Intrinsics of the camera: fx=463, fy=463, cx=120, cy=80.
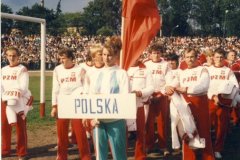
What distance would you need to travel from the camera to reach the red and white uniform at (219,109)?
30.0ft

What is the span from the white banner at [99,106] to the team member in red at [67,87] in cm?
226

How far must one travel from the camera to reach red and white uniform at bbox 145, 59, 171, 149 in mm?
9375

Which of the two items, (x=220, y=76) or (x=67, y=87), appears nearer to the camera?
(x=67, y=87)

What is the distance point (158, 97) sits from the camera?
30.5ft

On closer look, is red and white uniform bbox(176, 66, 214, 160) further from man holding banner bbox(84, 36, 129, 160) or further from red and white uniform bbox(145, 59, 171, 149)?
man holding banner bbox(84, 36, 129, 160)

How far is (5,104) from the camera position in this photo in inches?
348

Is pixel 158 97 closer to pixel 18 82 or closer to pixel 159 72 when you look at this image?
pixel 159 72

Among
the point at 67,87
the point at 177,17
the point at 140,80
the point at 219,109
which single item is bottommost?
the point at 219,109

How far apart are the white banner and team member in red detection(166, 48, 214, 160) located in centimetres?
195

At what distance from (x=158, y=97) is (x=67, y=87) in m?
2.02

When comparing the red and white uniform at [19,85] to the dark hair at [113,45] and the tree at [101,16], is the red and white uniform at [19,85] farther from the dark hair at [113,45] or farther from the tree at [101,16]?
the tree at [101,16]

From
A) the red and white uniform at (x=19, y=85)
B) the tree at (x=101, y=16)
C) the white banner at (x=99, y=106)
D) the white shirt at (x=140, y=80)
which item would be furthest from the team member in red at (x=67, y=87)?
the tree at (x=101, y=16)

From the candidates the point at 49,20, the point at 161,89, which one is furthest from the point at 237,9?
the point at 161,89

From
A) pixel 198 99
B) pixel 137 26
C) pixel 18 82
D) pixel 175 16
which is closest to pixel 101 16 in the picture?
pixel 175 16
